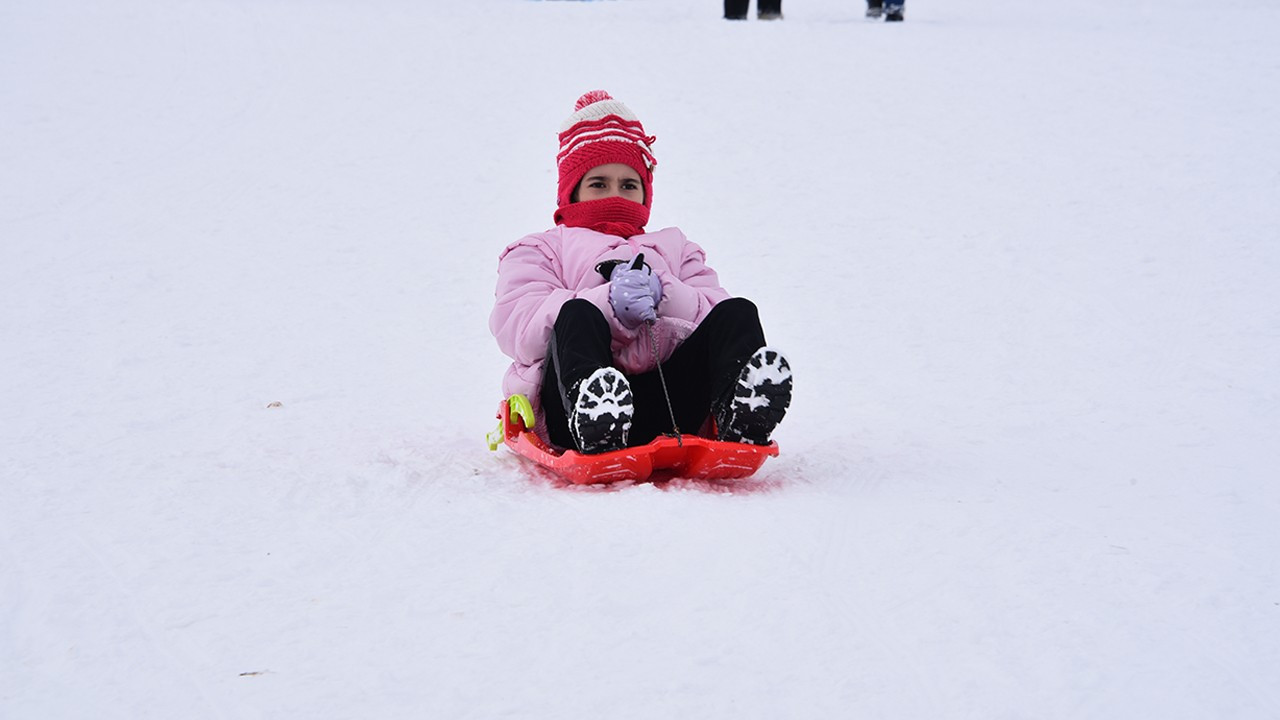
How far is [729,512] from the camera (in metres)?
2.48

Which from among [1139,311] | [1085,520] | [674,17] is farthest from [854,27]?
[1085,520]

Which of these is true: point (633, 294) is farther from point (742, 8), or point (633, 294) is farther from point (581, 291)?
point (742, 8)

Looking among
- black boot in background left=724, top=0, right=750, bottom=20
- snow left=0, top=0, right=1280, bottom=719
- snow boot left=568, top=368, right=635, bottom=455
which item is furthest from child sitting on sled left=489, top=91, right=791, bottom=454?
black boot in background left=724, top=0, right=750, bottom=20

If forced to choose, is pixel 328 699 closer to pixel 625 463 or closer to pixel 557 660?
pixel 557 660

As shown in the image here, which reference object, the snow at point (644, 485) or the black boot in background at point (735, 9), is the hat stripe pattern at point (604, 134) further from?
the black boot in background at point (735, 9)

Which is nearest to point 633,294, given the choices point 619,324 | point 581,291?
point 619,324

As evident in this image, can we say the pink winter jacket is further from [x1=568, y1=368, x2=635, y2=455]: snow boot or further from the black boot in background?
the black boot in background

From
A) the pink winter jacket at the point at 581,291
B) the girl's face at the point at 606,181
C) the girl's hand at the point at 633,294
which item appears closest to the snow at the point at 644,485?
the pink winter jacket at the point at 581,291

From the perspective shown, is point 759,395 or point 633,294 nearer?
point 759,395

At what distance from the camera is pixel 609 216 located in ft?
11.1

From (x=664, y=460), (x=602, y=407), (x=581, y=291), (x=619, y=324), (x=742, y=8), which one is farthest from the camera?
(x=742, y=8)

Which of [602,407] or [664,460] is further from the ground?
[602,407]

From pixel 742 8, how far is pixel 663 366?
856 centimetres

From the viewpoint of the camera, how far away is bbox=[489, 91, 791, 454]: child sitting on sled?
8.91 ft
